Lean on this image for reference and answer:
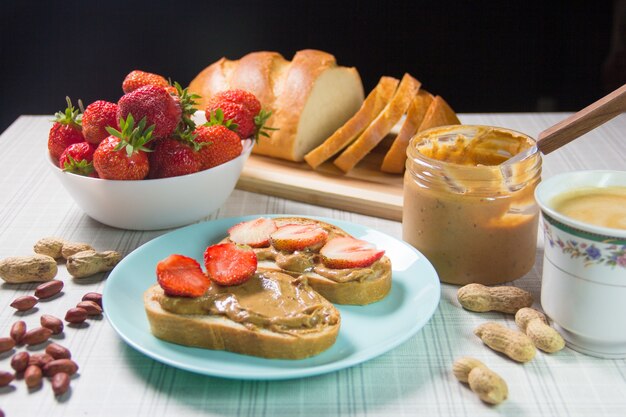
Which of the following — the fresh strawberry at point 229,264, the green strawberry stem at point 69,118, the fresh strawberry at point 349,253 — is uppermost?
the green strawberry stem at point 69,118

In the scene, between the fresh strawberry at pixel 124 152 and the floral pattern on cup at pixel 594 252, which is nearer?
the floral pattern on cup at pixel 594 252

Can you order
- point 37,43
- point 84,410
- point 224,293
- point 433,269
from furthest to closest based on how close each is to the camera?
point 37,43, point 433,269, point 224,293, point 84,410

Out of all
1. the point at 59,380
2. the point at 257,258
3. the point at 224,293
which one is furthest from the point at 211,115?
the point at 59,380

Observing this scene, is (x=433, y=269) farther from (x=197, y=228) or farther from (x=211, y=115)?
(x=211, y=115)

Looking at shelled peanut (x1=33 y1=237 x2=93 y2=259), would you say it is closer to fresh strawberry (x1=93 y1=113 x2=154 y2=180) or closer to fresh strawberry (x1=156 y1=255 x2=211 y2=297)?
fresh strawberry (x1=93 y1=113 x2=154 y2=180)

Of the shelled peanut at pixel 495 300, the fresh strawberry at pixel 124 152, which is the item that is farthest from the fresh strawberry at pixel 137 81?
the shelled peanut at pixel 495 300

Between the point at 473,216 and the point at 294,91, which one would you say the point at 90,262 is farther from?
the point at 294,91

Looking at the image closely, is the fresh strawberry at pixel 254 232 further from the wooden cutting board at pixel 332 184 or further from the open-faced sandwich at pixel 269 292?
the wooden cutting board at pixel 332 184
